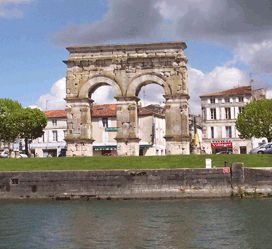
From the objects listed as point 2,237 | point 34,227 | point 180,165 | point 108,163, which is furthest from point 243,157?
point 2,237

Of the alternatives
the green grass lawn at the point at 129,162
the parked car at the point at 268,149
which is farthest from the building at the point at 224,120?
the green grass lawn at the point at 129,162

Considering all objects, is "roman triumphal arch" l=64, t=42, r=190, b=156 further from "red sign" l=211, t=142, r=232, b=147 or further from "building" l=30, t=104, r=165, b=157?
"red sign" l=211, t=142, r=232, b=147

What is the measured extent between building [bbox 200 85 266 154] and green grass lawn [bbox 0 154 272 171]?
33.6 metres

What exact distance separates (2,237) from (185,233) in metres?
7.43

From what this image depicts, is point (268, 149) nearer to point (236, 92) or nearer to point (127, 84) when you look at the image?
point (127, 84)

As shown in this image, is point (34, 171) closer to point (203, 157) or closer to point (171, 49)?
point (203, 157)

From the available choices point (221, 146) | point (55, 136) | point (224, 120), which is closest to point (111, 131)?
point (55, 136)

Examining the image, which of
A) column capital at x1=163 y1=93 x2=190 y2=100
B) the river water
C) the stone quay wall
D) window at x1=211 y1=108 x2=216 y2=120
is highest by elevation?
window at x1=211 y1=108 x2=216 y2=120

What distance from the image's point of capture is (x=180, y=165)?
31.8 metres

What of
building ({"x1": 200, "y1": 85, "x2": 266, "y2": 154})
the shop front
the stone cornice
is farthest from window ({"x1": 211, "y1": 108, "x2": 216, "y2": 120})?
the stone cornice

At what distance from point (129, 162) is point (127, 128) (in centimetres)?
542

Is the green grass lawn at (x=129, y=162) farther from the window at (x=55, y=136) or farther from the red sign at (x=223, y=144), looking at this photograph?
the red sign at (x=223, y=144)

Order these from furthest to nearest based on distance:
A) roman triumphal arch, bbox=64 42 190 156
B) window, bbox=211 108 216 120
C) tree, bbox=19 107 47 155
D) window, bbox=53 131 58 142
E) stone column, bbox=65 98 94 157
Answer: window, bbox=211 108 216 120 < window, bbox=53 131 58 142 < tree, bbox=19 107 47 155 < stone column, bbox=65 98 94 157 < roman triumphal arch, bbox=64 42 190 156

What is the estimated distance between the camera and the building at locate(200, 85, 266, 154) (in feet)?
220
